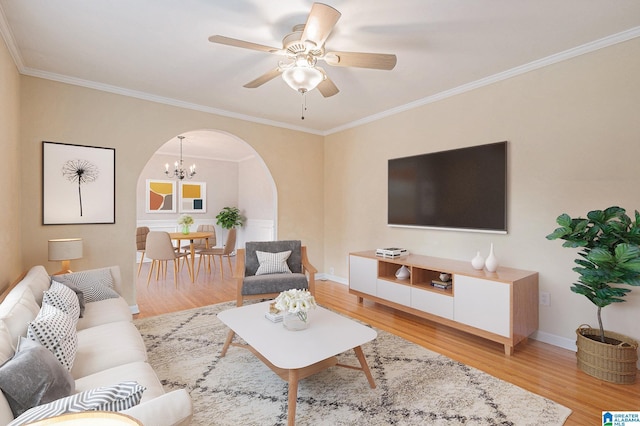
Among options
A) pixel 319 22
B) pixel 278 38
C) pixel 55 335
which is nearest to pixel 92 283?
pixel 55 335

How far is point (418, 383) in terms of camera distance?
223cm

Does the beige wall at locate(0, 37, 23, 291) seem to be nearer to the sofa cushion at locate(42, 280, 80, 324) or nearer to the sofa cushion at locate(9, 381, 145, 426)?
the sofa cushion at locate(42, 280, 80, 324)

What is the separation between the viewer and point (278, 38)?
2.55 meters

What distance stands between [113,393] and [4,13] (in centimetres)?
284

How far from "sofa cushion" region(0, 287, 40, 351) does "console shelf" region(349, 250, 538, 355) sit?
3.13 m

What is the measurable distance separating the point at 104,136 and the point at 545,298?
16.2 feet

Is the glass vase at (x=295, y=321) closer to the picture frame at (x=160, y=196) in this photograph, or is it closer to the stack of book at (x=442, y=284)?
the stack of book at (x=442, y=284)

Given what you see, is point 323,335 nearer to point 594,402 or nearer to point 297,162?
point 594,402

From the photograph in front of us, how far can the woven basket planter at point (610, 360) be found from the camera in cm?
221

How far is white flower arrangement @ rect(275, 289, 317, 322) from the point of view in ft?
7.12

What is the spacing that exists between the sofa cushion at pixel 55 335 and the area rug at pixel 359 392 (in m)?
0.76

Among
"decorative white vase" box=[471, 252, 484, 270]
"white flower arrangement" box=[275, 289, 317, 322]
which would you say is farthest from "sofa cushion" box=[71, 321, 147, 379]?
"decorative white vase" box=[471, 252, 484, 270]

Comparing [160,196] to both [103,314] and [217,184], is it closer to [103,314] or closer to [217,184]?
[217,184]

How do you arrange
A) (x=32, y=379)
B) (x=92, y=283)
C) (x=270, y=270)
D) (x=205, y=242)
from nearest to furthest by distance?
(x=32, y=379), (x=92, y=283), (x=270, y=270), (x=205, y=242)
